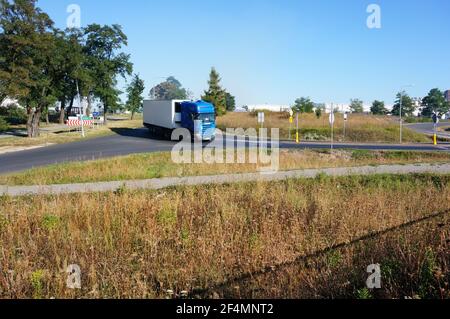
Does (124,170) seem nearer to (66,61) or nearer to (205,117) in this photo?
(205,117)

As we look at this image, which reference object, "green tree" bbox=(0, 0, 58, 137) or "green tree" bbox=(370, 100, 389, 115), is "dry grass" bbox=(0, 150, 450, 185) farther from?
"green tree" bbox=(370, 100, 389, 115)

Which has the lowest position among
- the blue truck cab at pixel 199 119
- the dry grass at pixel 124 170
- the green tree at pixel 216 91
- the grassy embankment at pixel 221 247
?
the grassy embankment at pixel 221 247

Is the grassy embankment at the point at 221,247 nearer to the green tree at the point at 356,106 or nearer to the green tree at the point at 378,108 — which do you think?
the green tree at the point at 378,108

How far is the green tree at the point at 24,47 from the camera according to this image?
98.9 ft

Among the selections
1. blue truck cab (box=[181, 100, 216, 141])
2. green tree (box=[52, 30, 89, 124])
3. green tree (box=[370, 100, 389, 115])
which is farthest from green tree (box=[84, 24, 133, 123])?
green tree (box=[370, 100, 389, 115])

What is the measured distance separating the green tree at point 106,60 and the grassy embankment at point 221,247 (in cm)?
5041

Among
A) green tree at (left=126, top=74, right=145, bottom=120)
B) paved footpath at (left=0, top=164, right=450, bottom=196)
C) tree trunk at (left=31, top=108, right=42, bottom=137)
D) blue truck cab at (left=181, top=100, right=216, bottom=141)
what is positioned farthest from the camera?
green tree at (left=126, top=74, right=145, bottom=120)

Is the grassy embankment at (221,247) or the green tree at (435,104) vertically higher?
the green tree at (435,104)

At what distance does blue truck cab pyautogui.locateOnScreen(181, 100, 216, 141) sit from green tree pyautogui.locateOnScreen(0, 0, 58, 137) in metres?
14.5

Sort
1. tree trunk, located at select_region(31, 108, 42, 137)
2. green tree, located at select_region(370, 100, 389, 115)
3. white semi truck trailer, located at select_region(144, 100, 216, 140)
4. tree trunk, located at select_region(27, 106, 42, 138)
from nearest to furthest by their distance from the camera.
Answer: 1. white semi truck trailer, located at select_region(144, 100, 216, 140)
2. tree trunk, located at select_region(31, 108, 42, 137)
3. tree trunk, located at select_region(27, 106, 42, 138)
4. green tree, located at select_region(370, 100, 389, 115)

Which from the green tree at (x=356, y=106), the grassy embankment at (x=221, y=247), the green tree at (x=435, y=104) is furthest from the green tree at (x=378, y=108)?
the grassy embankment at (x=221, y=247)

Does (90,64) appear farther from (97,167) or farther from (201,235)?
(201,235)

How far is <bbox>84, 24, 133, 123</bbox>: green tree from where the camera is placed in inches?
2159
